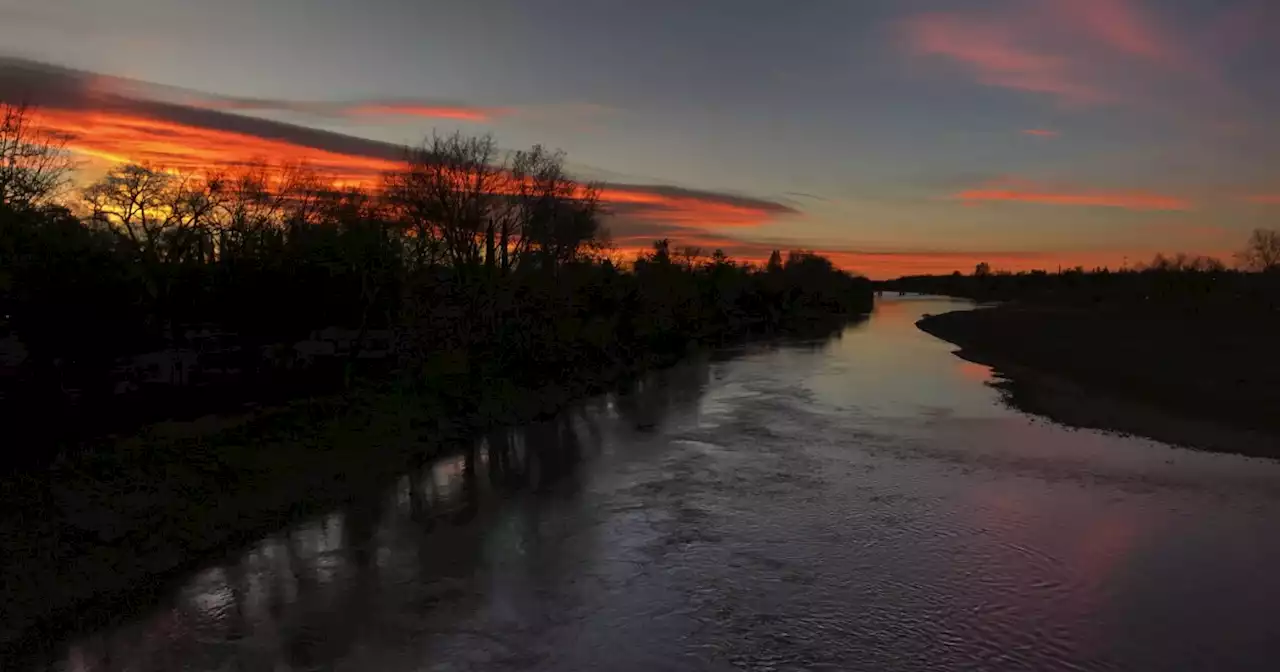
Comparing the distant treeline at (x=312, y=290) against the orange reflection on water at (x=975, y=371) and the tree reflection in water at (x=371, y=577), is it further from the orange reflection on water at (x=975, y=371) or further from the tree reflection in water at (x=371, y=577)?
the orange reflection on water at (x=975, y=371)

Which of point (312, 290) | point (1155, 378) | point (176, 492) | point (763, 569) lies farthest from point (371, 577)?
point (1155, 378)

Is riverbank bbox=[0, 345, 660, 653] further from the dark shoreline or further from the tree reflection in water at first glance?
the tree reflection in water

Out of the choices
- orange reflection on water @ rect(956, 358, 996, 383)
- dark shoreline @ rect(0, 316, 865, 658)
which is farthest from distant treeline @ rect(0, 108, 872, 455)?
orange reflection on water @ rect(956, 358, 996, 383)

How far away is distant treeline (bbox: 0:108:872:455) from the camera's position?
20.0m

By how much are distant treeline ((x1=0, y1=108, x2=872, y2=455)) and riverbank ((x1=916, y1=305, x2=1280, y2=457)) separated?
78.0 ft

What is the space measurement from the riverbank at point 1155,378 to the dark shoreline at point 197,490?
23.7 metres

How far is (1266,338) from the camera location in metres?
51.5

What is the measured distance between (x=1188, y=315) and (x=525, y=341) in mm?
82223

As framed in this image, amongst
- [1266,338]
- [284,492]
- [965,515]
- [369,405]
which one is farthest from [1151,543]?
[1266,338]

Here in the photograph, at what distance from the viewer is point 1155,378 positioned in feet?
116

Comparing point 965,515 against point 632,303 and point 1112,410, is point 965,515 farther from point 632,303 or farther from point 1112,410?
point 632,303

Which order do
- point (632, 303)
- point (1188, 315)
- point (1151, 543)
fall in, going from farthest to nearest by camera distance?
point (1188, 315)
point (632, 303)
point (1151, 543)

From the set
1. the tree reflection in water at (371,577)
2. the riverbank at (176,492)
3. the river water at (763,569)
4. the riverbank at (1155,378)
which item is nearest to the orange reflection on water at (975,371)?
the riverbank at (1155,378)

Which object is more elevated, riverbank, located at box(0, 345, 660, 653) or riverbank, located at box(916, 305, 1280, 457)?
riverbank, located at box(916, 305, 1280, 457)
